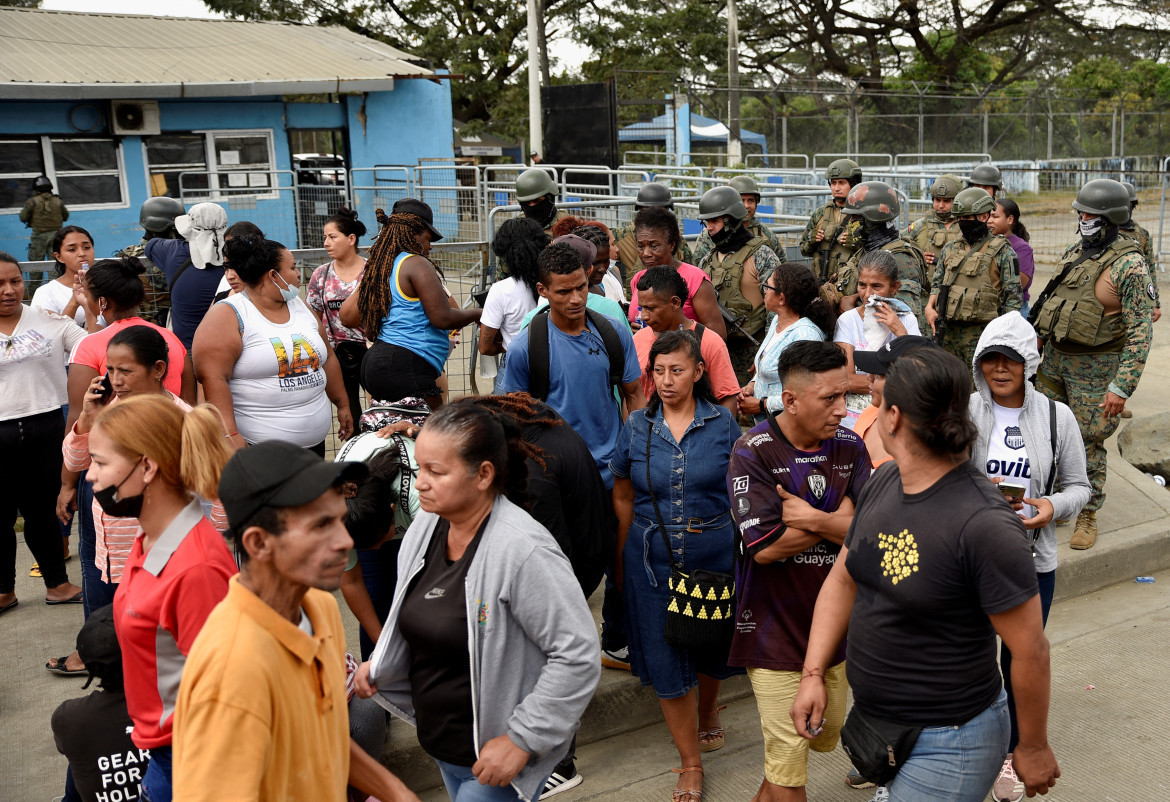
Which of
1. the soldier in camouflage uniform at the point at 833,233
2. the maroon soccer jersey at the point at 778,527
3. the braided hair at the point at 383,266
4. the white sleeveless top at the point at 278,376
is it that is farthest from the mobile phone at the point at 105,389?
the soldier in camouflage uniform at the point at 833,233

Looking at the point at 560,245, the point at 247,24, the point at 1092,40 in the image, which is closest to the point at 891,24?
the point at 1092,40

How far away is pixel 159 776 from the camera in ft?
8.87

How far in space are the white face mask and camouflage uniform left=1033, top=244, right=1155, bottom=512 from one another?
24cm

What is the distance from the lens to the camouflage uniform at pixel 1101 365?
6.13m

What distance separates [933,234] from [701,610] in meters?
6.12

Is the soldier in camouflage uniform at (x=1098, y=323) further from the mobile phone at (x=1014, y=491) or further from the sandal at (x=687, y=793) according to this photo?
the sandal at (x=687, y=793)

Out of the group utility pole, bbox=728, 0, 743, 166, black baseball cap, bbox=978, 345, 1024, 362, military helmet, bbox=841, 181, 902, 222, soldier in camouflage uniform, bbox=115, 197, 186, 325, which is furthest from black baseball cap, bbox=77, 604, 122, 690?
utility pole, bbox=728, 0, 743, 166

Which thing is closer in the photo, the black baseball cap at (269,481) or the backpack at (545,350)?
the black baseball cap at (269,481)

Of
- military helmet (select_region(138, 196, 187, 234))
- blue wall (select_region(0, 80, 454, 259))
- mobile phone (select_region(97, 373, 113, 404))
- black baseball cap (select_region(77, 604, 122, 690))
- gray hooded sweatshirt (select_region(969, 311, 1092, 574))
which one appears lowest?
black baseball cap (select_region(77, 604, 122, 690))

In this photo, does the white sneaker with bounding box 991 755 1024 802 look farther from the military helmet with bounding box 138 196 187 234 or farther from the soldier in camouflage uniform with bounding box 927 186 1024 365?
the military helmet with bounding box 138 196 187 234

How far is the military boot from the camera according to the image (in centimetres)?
623

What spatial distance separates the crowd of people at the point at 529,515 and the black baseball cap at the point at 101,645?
0.01 m

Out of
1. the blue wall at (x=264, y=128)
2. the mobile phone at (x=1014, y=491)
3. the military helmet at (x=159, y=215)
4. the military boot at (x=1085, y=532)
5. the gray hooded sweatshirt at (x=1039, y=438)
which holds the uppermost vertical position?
the blue wall at (x=264, y=128)

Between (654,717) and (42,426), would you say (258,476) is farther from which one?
(42,426)
